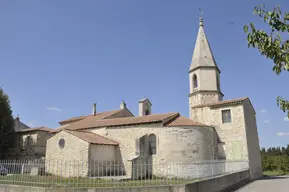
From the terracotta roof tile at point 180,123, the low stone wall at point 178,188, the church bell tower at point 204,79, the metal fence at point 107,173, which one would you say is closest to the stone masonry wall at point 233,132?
the metal fence at point 107,173

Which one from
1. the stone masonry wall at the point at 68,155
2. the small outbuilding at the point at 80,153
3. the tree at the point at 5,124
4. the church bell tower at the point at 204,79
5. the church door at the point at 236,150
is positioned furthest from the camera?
the tree at the point at 5,124

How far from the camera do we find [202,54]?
27609 millimetres

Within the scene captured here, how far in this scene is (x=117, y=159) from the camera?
864 inches

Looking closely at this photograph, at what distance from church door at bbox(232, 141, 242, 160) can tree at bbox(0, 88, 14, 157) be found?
1084 inches

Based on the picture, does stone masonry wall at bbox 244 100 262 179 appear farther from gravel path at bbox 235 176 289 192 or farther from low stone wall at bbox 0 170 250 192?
low stone wall at bbox 0 170 250 192

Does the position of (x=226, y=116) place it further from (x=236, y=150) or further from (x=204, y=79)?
(x=204, y=79)

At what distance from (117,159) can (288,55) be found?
19.5 m

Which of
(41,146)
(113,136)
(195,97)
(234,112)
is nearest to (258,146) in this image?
(234,112)

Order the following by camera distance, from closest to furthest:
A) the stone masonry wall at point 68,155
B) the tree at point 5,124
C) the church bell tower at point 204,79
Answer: the stone masonry wall at point 68,155 → the church bell tower at point 204,79 → the tree at point 5,124

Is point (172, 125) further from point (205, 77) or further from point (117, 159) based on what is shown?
point (205, 77)

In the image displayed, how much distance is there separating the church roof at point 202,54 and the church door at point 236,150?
8.86 meters

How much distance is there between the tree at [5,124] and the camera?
30.5 metres

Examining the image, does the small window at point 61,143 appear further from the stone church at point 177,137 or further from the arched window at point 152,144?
the arched window at point 152,144

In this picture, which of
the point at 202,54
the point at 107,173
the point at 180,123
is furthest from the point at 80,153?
the point at 202,54
